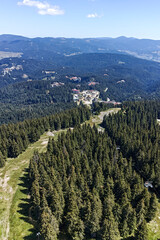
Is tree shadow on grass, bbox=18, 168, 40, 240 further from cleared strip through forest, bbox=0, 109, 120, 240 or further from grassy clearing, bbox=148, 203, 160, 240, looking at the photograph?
grassy clearing, bbox=148, 203, 160, 240

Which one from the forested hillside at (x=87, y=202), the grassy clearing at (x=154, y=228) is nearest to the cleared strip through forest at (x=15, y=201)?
the forested hillside at (x=87, y=202)

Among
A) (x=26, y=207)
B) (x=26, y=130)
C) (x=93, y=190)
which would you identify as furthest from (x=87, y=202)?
(x=26, y=130)

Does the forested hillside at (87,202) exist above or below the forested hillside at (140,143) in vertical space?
above

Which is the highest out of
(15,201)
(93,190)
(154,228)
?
(93,190)

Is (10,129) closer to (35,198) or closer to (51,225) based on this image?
(35,198)

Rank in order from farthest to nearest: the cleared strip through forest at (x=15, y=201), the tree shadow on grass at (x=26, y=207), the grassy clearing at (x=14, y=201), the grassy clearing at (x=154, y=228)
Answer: the grassy clearing at (x=154, y=228) < the grassy clearing at (x=14, y=201) < the cleared strip through forest at (x=15, y=201) < the tree shadow on grass at (x=26, y=207)

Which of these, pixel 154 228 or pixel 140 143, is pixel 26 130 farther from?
pixel 154 228

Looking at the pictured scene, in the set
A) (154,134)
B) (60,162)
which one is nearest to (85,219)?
(60,162)

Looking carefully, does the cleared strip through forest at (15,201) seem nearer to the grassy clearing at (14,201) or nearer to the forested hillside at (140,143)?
the grassy clearing at (14,201)
